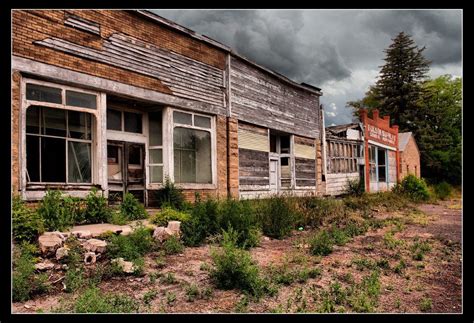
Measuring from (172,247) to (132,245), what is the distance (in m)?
0.82

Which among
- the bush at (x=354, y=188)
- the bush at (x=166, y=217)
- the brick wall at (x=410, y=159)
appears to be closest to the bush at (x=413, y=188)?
the bush at (x=354, y=188)

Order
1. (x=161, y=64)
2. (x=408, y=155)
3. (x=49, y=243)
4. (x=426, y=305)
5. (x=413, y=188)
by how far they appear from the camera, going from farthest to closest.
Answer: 1. (x=408, y=155)
2. (x=413, y=188)
3. (x=161, y=64)
4. (x=49, y=243)
5. (x=426, y=305)

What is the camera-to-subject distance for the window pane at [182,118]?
12.8m

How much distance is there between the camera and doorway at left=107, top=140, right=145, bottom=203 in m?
→ 12.0

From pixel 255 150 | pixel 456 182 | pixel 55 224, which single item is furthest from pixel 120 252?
pixel 456 182

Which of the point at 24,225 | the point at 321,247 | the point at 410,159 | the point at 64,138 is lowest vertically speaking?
the point at 321,247

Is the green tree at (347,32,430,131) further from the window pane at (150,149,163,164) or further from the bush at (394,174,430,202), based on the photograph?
the window pane at (150,149,163,164)

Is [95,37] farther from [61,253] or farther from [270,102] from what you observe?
[270,102]

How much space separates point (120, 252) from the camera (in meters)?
7.38

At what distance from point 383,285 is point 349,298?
103 cm

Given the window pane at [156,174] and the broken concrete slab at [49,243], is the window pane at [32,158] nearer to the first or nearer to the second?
the broken concrete slab at [49,243]

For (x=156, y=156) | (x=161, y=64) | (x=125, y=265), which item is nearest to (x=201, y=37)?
(x=161, y=64)

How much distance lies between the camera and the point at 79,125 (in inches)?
404

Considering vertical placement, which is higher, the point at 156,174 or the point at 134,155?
the point at 134,155
